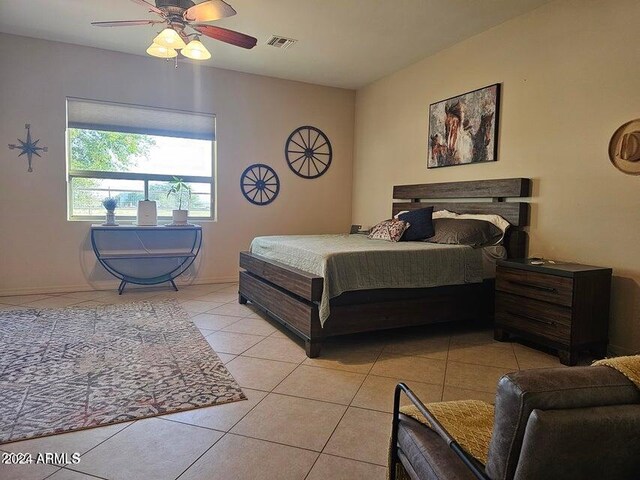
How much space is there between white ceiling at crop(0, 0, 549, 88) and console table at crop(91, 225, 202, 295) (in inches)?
79.8

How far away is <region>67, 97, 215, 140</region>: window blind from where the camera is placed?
471 centimetres

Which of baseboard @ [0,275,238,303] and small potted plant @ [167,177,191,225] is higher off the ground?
small potted plant @ [167,177,191,225]

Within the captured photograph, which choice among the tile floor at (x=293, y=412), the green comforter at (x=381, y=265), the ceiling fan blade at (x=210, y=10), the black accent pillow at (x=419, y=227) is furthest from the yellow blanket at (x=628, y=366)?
the black accent pillow at (x=419, y=227)

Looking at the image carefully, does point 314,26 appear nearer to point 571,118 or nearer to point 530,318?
point 571,118

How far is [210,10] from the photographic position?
2.83 m

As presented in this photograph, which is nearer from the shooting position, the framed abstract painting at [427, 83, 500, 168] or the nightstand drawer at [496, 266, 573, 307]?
the nightstand drawer at [496, 266, 573, 307]

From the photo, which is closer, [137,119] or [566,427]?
[566,427]

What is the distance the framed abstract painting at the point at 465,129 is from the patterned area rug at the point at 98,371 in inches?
120

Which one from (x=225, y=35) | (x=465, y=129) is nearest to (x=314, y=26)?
(x=225, y=35)

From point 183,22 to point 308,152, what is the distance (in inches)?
118

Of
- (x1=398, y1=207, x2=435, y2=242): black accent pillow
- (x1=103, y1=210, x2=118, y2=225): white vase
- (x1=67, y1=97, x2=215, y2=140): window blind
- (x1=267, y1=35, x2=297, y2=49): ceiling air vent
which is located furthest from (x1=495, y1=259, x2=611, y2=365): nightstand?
(x1=103, y1=210, x2=118, y2=225): white vase

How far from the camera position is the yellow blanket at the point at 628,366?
0.83 m

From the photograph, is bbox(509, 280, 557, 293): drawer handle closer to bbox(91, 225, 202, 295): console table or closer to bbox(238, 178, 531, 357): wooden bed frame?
bbox(238, 178, 531, 357): wooden bed frame

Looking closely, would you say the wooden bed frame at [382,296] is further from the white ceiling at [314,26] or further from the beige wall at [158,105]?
the beige wall at [158,105]
